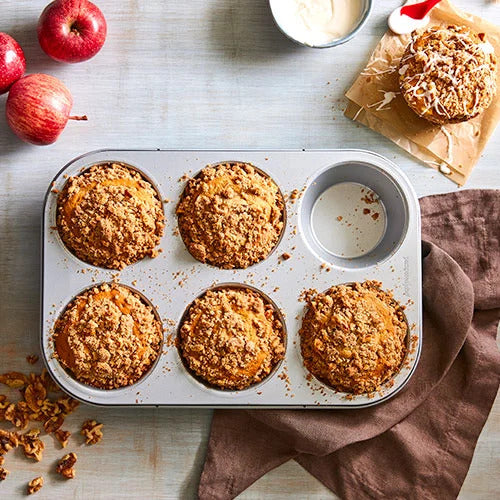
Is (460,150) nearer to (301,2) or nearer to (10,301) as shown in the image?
(301,2)

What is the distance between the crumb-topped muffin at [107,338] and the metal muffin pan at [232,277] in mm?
25

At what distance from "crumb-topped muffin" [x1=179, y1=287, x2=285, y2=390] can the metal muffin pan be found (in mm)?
29

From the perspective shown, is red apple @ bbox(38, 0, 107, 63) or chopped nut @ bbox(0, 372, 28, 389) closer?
red apple @ bbox(38, 0, 107, 63)

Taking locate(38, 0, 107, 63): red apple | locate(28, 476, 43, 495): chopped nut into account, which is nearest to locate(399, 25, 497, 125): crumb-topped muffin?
locate(38, 0, 107, 63): red apple

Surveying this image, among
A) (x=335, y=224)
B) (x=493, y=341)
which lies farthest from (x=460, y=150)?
(x=493, y=341)

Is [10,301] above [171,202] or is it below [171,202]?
below

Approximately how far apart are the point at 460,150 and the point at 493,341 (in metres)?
0.64

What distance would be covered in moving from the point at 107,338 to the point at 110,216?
14.2 inches

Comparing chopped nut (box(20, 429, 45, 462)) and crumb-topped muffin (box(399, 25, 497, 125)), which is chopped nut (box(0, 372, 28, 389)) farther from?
crumb-topped muffin (box(399, 25, 497, 125))

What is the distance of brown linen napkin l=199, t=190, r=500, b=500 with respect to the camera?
2.24 meters

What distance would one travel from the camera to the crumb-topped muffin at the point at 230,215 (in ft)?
6.88

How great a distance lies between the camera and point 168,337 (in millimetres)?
2133

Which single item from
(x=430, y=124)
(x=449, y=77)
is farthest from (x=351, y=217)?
(x=449, y=77)

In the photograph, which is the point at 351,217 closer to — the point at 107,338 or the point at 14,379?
the point at 107,338
